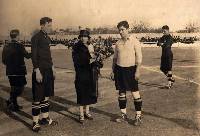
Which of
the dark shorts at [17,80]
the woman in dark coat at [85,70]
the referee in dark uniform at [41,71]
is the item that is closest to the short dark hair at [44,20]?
the referee in dark uniform at [41,71]

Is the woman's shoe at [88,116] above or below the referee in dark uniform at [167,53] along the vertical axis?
below

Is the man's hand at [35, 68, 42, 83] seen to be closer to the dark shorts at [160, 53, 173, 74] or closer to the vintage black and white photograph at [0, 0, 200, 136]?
the vintage black and white photograph at [0, 0, 200, 136]

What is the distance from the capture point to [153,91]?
10.8m

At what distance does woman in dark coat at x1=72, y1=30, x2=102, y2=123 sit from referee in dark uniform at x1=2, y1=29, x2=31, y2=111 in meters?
1.41

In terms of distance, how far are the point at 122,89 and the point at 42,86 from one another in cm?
153

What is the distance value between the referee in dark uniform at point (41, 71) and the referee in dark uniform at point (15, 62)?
1194mm

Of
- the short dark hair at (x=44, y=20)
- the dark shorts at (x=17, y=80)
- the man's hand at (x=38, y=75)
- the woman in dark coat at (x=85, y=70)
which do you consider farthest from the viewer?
the dark shorts at (x=17, y=80)

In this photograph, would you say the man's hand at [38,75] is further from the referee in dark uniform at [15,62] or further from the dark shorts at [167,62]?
the dark shorts at [167,62]

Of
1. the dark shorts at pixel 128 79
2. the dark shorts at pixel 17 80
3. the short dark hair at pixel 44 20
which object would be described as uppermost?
the short dark hair at pixel 44 20

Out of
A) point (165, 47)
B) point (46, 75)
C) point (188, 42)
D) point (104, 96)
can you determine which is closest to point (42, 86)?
point (46, 75)

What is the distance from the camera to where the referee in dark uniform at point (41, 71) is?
680 cm

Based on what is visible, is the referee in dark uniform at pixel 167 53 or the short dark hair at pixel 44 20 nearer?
the short dark hair at pixel 44 20

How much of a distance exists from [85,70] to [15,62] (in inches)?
74.9

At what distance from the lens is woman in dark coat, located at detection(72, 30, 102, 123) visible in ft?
23.7
